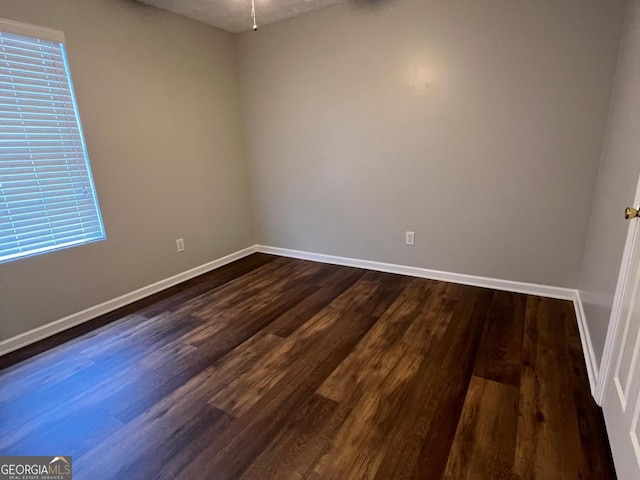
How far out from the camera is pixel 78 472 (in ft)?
4.35

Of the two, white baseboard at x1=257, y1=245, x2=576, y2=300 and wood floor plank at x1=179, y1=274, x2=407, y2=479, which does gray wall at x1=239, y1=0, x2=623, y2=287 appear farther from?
wood floor plank at x1=179, y1=274, x2=407, y2=479

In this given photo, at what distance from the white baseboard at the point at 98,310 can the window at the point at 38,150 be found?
0.53m

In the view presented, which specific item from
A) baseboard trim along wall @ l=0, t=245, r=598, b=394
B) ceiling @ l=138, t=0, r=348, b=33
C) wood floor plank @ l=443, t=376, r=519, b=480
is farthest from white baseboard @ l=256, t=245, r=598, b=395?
ceiling @ l=138, t=0, r=348, b=33

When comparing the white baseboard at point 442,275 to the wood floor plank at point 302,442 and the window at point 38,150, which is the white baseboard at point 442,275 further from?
the window at point 38,150

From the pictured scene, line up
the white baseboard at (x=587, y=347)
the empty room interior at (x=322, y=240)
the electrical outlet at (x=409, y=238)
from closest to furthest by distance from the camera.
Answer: the empty room interior at (x=322, y=240)
the white baseboard at (x=587, y=347)
the electrical outlet at (x=409, y=238)

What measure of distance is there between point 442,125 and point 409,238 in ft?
3.29

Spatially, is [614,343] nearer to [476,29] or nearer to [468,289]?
[468,289]

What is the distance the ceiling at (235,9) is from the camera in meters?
2.70

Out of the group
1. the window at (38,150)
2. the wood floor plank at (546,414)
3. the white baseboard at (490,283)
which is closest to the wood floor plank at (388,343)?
the white baseboard at (490,283)

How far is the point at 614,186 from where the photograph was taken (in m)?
1.77

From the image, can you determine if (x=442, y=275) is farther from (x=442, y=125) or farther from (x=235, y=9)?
(x=235, y=9)

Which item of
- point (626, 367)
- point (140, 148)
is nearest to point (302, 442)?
point (626, 367)

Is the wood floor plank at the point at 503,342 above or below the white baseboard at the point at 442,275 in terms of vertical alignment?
below

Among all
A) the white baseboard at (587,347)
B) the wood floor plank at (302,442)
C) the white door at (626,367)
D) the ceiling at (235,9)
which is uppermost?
the ceiling at (235,9)
